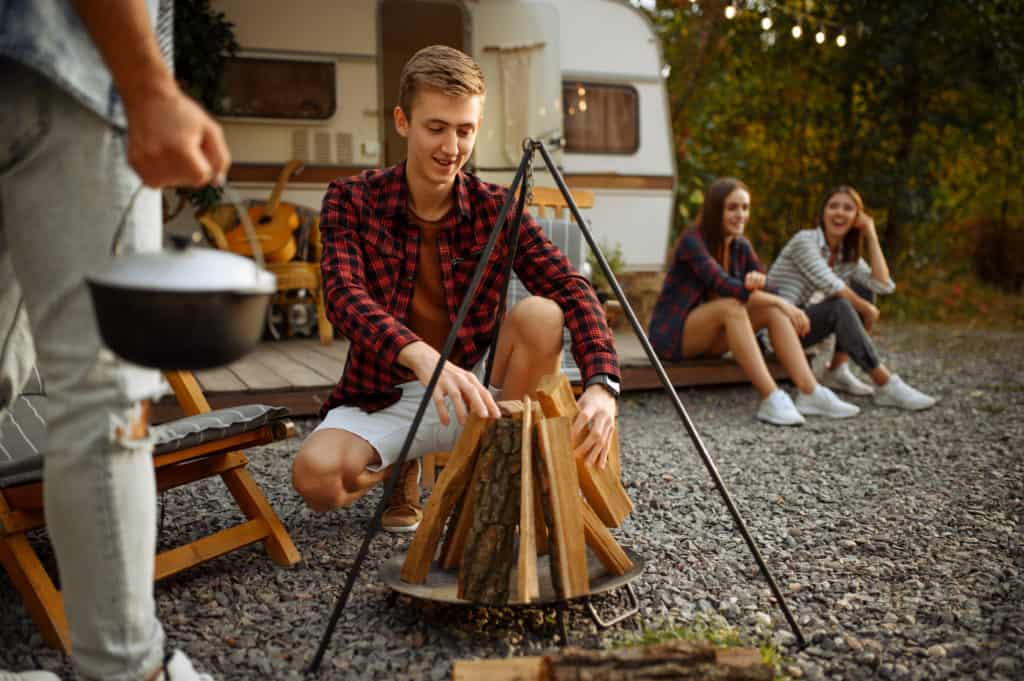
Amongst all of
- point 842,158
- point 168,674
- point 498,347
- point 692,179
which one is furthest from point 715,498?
point 842,158

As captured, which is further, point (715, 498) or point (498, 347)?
point (715, 498)

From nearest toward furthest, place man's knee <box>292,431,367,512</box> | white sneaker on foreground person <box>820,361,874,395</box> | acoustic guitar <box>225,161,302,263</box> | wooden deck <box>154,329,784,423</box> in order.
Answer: man's knee <box>292,431,367,512</box> → wooden deck <box>154,329,784,423</box> → white sneaker on foreground person <box>820,361,874,395</box> → acoustic guitar <box>225,161,302,263</box>

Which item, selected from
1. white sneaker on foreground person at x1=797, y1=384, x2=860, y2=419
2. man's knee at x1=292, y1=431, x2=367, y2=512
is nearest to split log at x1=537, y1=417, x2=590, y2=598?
man's knee at x1=292, y1=431, x2=367, y2=512

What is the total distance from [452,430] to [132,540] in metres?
1.29

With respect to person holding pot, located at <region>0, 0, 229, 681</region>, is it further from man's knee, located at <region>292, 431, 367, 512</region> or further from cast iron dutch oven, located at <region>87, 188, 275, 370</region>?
man's knee, located at <region>292, 431, 367, 512</region>

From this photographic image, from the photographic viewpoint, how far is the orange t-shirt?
2.52 m

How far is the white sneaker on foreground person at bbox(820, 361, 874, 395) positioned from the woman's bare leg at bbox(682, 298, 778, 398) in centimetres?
66

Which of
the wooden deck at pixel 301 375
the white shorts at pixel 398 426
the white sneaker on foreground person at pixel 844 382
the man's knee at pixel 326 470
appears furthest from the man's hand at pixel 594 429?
the white sneaker on foreground person at pixel 844 382

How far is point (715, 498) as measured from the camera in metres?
3.17

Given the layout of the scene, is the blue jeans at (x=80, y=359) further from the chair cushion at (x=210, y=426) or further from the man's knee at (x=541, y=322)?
the man's knee at (x=541, y=322)

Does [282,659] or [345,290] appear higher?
[345,290]

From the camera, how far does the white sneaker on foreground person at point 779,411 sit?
437cm

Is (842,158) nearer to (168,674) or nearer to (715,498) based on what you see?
(715,498)

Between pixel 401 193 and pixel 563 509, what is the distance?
3.42 feet
